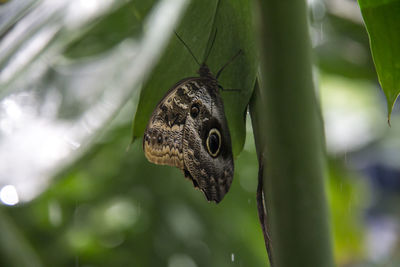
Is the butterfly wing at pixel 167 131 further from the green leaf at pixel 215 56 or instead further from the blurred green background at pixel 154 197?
the blurred green background at pixel 154 197

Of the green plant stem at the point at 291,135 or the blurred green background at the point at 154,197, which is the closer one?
the green plant stem at the point at 291,135

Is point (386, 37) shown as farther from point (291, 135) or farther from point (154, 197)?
point (154, 197)

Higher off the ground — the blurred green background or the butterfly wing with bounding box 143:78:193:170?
the butterfly wing with bounding box 143:78:193:170

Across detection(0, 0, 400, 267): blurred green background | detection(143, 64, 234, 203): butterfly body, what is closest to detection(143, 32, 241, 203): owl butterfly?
detection(143, 64, 234, 203): butterfly body

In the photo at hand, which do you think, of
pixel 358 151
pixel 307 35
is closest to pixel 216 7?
pixel 307 35

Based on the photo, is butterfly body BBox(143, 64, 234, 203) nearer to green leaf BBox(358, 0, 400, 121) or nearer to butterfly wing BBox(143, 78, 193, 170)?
butterfly wing BBox(143, 78, 193, 170)

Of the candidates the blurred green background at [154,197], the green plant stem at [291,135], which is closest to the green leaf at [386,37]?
the green plant stem at [291,135]

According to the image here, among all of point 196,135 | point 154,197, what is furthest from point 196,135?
point 154,197
